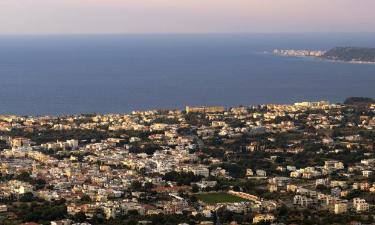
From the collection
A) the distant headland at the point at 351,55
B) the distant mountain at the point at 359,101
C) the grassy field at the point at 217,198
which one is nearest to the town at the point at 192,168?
the grassy field at the point at 217,198

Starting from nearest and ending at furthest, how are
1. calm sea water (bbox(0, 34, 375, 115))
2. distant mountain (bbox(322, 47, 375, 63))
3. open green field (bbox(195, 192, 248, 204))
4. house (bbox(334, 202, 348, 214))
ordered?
house (bbox(334, 202, 348, 214)), open green field (bbox(195, 192, 248, 204)), calm sea water (bbox(0, 34, 375, 115)), distant mountain (bbox(322, 47, 375, 63))

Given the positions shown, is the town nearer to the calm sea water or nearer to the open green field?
the open green field

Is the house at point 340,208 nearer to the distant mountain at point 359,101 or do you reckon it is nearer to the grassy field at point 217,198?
the grassy field at point 217,198

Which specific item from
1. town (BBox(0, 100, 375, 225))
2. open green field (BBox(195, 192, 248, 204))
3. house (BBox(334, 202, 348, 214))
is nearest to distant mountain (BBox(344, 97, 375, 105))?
town (BBox(0, 100, 375, 225))

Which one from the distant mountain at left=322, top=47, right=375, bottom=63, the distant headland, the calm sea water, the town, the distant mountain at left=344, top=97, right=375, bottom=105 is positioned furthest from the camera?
the distant mountain at left=322, top=47, right=375, bottom=63

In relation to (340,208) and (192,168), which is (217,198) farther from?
(192,168)

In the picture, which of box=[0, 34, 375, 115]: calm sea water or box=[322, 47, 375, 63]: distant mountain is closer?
box=[0, 34, 375, 115]: calm sea water
